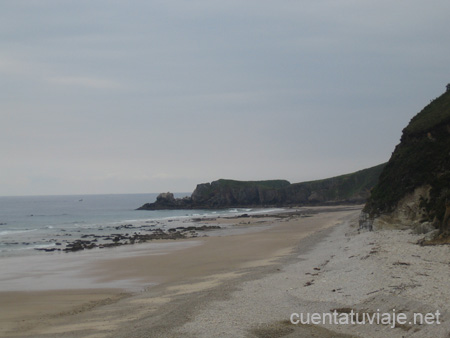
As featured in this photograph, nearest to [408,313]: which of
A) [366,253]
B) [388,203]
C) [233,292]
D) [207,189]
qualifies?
[233,292]

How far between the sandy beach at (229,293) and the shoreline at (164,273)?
2.7 inches

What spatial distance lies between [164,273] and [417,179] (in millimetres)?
16506

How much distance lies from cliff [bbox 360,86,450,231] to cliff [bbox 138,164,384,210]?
65.5 meters

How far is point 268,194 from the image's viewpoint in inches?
4473

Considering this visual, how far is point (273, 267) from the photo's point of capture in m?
20.1

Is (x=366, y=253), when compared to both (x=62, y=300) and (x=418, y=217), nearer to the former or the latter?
(x=418, y=217)

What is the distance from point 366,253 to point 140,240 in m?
29.0

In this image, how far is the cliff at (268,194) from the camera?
324 ft

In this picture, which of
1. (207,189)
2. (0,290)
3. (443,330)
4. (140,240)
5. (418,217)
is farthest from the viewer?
(207,189)

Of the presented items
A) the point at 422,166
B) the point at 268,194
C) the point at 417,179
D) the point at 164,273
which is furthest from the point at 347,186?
the point at 164,273

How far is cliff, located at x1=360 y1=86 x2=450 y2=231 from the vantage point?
23188mm

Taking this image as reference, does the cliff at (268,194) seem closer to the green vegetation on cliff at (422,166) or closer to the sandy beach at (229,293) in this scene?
the green vegetation on cliff at (422,166)

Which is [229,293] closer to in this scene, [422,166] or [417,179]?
[417,179]

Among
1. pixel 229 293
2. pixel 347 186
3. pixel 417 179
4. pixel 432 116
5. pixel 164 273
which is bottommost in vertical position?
pixel 164 273
